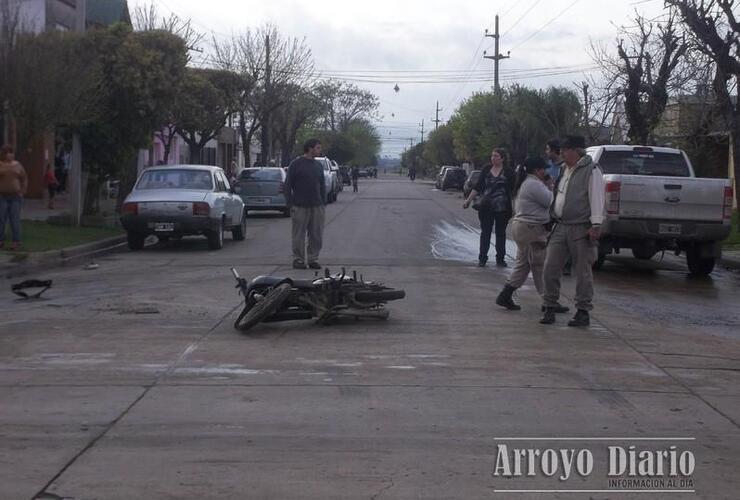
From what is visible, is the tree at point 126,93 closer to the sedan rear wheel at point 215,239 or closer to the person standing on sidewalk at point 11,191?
the sedan rear wheel at point 215,239

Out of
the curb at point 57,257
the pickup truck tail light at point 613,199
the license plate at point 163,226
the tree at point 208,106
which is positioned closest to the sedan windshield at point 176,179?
the license plate at point 163,226

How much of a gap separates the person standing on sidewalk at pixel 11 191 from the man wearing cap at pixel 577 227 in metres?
10.1

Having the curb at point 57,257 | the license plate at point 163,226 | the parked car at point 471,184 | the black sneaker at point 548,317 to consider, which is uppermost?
the parked car at point 471,184

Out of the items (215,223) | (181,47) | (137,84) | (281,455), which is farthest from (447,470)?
(181,47)

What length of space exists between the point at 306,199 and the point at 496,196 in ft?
9.53

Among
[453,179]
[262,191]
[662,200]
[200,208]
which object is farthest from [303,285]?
[453,179]

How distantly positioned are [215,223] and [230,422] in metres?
13.5

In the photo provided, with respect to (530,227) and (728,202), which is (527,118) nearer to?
(728,202)

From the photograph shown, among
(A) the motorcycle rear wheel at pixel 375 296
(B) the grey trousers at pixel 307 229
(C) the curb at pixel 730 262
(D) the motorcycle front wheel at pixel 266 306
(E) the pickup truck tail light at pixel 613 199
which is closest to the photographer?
(D) the motorcycle front wheel at pixel 266 306

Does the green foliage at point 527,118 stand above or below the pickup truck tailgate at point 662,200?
above

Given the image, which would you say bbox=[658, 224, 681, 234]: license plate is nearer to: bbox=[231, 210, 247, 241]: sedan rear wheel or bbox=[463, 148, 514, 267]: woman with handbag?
bbox=[463, 148, 514, 267]: woman with handbag

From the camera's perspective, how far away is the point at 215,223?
20.4m

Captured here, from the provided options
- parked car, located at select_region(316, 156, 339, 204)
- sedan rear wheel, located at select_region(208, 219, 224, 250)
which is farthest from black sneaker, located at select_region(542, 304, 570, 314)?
parked car, located at select_region(316, 156, 339, 204)

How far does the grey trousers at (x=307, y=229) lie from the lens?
16469 millimetres
